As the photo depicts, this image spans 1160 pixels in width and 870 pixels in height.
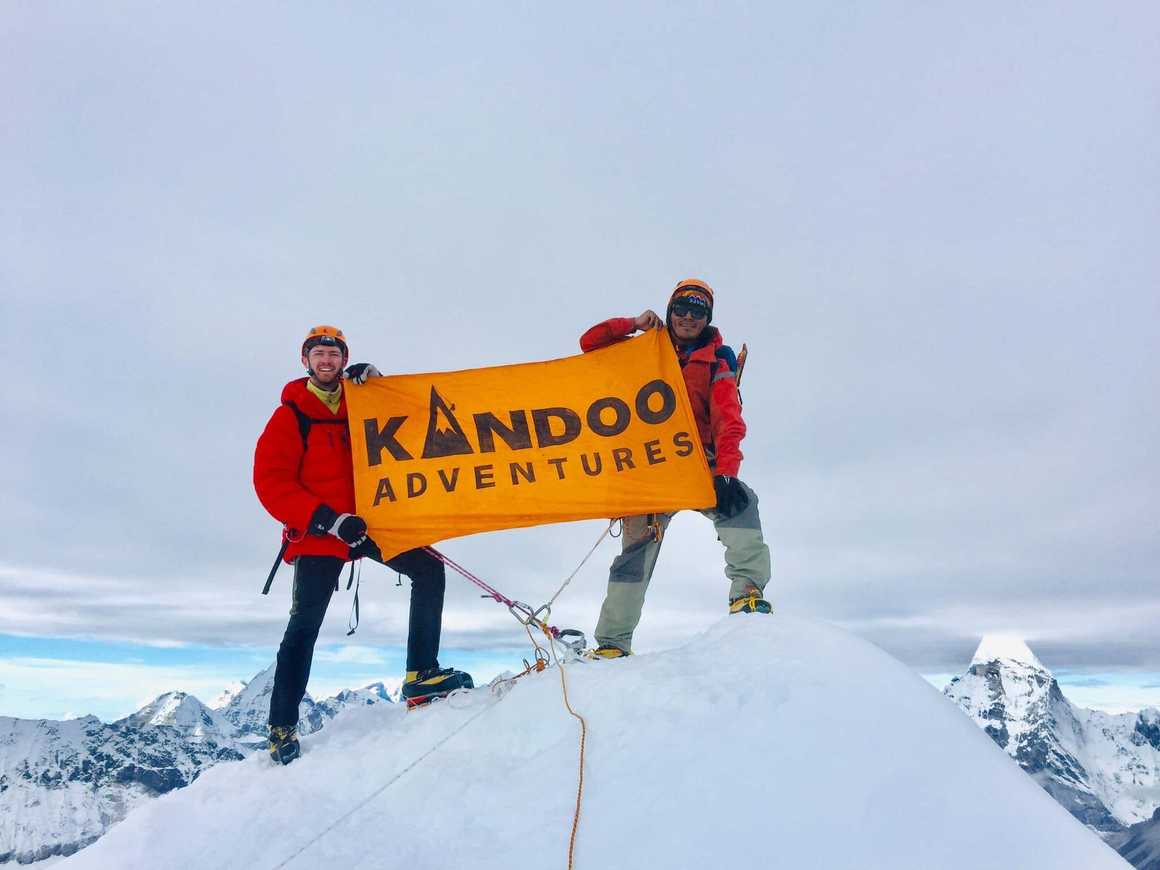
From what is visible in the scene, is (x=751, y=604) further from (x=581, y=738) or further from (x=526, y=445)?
(x=526, y=445)

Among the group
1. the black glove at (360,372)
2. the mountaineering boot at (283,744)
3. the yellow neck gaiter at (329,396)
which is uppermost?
the black glove at (360,372)

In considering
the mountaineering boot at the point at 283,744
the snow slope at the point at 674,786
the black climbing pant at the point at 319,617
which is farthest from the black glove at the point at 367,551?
the snow slope at the point at 674,786

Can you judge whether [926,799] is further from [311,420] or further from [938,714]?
[311,420]

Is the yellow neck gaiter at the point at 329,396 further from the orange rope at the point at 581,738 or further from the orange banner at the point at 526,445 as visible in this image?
the orange rope at the point at 581,738

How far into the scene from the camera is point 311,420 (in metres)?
6.98

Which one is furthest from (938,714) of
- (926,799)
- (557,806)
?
(557,806)

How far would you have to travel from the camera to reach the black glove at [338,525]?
6344 millimetres

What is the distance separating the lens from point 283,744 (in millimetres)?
5867

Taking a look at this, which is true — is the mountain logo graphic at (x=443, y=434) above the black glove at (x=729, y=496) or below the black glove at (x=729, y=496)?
above

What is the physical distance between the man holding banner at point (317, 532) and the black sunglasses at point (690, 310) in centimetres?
391

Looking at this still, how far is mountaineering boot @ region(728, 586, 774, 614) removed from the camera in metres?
6.63

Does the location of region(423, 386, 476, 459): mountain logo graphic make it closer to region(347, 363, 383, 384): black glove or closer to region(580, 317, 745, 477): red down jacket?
region(347, 363, 383, 384): black glove

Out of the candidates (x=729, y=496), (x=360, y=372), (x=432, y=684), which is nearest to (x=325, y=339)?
(x=360, y=372)

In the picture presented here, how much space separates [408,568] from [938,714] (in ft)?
16.7
